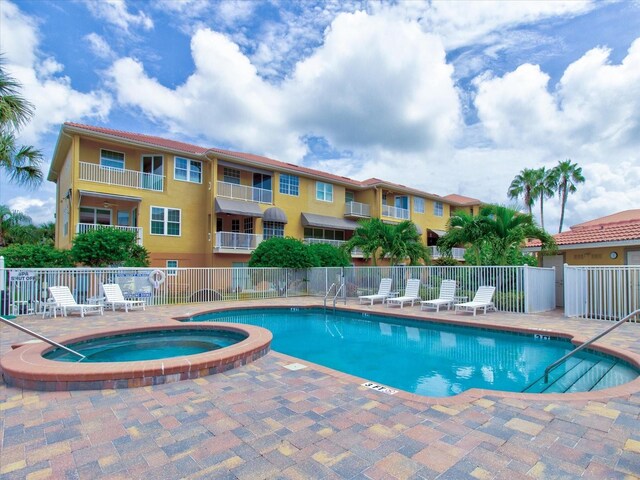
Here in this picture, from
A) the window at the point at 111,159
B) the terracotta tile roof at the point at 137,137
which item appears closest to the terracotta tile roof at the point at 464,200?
the terracotta tile roof at the point at 137,137

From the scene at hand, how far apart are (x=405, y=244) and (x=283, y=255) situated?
641cm

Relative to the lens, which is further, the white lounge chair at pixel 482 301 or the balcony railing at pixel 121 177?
the balcony railing at pixel 121 177

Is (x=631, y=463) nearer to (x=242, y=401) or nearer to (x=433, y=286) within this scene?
(x=242, y=401)

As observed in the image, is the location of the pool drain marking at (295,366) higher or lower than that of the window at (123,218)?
lower

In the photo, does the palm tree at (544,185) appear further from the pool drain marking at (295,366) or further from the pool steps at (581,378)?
the pool drain marking at (295,366)

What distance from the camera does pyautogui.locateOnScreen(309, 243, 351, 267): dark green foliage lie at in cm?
2119

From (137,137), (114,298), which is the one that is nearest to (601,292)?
(114,298)

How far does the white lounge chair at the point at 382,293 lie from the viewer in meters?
16.1

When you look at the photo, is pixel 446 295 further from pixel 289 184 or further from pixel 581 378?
pixel 289 184

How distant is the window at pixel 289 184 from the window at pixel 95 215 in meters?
11.0

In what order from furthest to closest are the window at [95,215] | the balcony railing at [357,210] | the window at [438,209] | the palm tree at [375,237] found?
the window at [438,209], the balcony railing at [357,210], the window at [95,215], the palm tree at [375,237]

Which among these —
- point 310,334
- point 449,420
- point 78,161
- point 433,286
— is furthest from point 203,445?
point 78,161

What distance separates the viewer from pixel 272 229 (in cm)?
2573

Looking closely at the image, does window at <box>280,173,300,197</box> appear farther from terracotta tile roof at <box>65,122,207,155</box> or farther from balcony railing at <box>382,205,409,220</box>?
balcony railing at <box>382,205,409,220</box>
